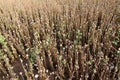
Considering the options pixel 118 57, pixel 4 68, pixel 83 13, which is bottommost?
pixel 4 68

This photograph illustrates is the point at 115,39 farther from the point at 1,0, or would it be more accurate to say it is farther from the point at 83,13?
the point at 1,0

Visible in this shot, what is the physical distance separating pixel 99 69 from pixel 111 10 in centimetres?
141

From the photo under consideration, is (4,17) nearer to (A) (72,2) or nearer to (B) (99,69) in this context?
(A) (72,2)

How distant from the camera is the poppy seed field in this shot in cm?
218

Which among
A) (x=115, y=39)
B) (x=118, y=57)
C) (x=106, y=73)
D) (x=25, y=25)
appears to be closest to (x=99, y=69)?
(x=106, y=73)

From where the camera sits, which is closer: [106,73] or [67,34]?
[106,73]

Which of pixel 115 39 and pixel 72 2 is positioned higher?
pixel 72 2

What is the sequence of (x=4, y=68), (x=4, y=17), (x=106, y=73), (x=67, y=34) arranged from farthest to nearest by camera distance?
(x=4, y=17) → (x=67, y=34) → (x=4, y=68) → (x=106, y=73)

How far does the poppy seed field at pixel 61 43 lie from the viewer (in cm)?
218

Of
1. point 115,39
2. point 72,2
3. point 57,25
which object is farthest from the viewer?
point 72,2

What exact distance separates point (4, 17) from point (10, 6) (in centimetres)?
55

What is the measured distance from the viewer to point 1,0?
4.47 meters

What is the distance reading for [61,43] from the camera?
281 centimetres

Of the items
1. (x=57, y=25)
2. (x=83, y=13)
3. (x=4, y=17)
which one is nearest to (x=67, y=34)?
(x=57, y=25)
